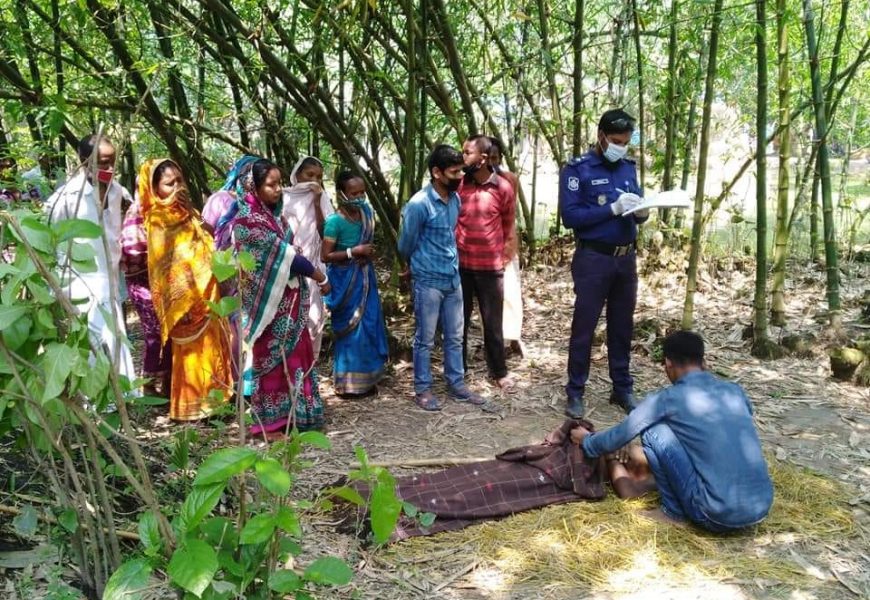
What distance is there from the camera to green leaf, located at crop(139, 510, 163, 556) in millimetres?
1648

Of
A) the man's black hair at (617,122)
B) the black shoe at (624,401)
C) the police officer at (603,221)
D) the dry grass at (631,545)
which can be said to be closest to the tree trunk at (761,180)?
the police officer at (603,221)

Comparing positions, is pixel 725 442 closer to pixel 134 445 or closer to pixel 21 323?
pixel 134 445

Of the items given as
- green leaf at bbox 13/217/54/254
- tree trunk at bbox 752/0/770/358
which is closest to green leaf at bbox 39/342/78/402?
green leaf at bbox 13/217/54/254

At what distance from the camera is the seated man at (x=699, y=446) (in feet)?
8.91

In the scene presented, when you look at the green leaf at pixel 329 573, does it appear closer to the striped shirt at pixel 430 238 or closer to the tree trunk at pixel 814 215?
the striped shirt at pixel 430 238

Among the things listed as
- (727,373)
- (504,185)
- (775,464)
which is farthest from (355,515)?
(727,373)

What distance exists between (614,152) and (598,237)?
440 mm

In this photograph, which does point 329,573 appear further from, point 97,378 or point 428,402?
point 428,402

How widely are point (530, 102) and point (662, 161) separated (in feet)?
4.45

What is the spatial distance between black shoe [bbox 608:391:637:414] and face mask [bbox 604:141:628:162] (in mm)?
1320

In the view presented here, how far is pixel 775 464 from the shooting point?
3346 mm

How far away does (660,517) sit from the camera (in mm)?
2912

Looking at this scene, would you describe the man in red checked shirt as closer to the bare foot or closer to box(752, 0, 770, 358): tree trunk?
box(752, 0, 770, 358): tree trunk

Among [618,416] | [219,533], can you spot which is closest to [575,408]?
[618,416]
